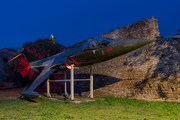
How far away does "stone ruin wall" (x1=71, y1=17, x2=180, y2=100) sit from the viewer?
9227mm

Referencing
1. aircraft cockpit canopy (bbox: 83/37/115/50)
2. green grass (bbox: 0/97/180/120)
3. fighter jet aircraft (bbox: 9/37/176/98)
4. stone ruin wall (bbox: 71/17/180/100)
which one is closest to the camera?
green grass (bbox: 0/97/180/120)

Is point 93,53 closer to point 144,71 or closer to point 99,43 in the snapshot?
point 99,43

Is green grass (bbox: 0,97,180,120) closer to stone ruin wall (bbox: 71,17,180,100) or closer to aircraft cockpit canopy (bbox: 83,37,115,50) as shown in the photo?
stone ruin wall (bbox: 71,17,180,100)

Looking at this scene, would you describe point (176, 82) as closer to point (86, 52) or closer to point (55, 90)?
point (86, 52)

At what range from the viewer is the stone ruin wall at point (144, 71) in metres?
9.23

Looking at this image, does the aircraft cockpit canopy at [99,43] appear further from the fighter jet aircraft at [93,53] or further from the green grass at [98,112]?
the green grass at [98,112]

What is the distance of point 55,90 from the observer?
1772cm

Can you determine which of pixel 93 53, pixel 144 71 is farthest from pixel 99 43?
pixel 144 71

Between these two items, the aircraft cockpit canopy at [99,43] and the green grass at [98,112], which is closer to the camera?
the green grass at [98,112]

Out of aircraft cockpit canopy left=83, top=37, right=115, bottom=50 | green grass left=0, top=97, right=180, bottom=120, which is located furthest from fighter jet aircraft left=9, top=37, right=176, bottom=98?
green grass left=0, top=97, right=180, bottom=120

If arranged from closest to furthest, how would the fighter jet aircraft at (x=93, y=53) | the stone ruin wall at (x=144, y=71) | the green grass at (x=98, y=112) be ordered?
1. the green grass at (x=98, y=112)
2. the fighter jet aircraft at (x=93, y=53)
3. the stone ruin wall at (x=144, y=71)

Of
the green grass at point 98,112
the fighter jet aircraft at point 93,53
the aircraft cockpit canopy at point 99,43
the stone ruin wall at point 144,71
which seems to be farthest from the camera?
the stone ruin wall at point 144,71

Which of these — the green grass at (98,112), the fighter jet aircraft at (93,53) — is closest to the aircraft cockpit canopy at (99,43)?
the fighter jet aircraft at (93,53)

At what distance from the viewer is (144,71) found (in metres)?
10.4
